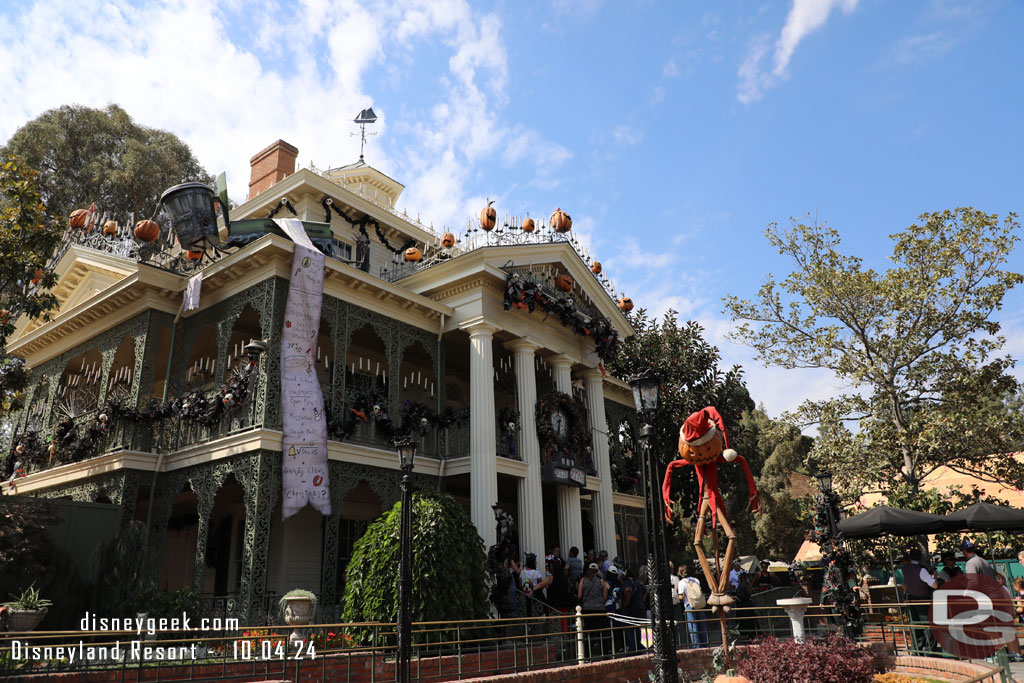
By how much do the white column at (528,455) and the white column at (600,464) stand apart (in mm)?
2507

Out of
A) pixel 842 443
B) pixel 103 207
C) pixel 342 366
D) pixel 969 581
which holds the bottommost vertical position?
pixel 969 581

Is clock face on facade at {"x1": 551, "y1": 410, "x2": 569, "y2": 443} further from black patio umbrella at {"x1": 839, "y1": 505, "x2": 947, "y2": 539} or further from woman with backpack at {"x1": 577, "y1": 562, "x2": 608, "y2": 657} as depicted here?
black patio umbrella at {"x1": 839, "y1": 505, "x2": 947, "y2": 539}

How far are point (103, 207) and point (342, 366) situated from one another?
941 inches

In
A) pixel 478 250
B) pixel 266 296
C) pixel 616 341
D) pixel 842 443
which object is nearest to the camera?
pixel 266 296

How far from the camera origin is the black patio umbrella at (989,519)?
13.2 m

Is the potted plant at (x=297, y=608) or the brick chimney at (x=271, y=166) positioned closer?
the potted plant at (x=297, y=608)

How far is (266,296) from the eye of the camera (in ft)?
50.4

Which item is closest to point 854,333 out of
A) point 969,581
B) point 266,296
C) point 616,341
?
point 616,341

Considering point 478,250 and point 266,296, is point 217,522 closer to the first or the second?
point 266,296

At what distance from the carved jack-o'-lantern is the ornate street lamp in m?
13.0

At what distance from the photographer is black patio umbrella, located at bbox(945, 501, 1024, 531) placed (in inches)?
518

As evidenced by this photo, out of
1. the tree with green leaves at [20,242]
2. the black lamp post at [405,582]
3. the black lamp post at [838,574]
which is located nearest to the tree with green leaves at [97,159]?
the tree with green leaves at [20,242]

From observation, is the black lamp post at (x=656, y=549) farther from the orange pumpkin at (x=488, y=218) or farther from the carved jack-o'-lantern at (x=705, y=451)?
the orange pumpkin at (x=488, y=218)

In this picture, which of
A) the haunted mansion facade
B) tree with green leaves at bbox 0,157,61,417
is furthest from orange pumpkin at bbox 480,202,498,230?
tree with green leaves at bbox 0,157,61,417
